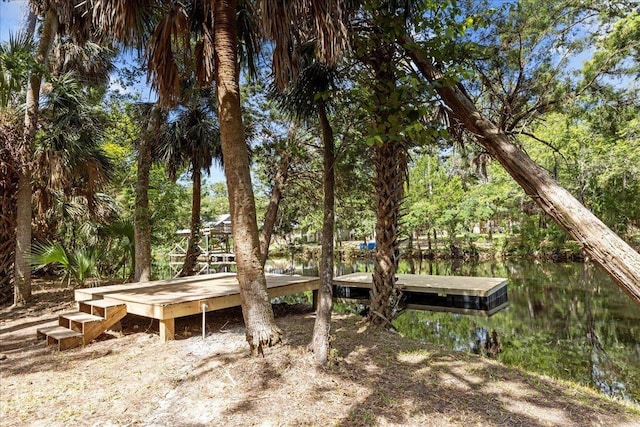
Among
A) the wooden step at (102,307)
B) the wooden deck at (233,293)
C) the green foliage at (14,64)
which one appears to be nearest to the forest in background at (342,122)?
the green foliage at (14,64)

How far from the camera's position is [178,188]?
555 inches

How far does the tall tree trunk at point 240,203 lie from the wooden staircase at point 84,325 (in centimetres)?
226

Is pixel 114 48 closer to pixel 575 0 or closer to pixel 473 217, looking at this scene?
pixel 575 0

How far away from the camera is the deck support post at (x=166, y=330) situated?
4.59 m

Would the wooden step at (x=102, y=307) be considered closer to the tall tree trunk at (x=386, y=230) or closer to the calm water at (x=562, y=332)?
the tall tree trunk at (x=386, y=230)

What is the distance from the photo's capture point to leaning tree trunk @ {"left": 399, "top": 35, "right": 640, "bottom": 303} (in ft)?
7.23

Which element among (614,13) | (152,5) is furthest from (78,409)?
(614,13)

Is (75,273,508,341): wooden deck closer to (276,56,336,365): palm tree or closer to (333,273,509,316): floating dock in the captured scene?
(333,273,509,316): floating dock

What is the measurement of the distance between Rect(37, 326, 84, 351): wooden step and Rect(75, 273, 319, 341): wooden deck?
0.66 m

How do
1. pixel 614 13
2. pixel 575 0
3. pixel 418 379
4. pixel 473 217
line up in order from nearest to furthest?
pixel 418 379, pixel 575 0, pixel 614 13, pixel 473 217

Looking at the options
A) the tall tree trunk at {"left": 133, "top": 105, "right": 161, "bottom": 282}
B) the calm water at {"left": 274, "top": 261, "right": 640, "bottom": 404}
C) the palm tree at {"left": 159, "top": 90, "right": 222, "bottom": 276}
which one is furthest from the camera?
the palm tree at {"left": 159, "top": 90, "right": 222, "bottom": 276}

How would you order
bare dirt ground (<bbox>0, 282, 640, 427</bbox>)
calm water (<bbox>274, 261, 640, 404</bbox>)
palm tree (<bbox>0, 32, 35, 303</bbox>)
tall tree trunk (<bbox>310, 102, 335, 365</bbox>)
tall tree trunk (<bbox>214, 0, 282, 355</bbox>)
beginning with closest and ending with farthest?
bare dirt ground (<bbox>0, 282, 640, 427</bbox>) < tall tree trunk (<bbox>310, 102, 335, 365</bbox>) < tall tree trunk (<bbox>214, 0, 282, 355</bbox>) < calm water (<bbox>274, 261, 640, 404</bbox>) < palm tree (<bbox>0, 32, 35, 303</bbox>)

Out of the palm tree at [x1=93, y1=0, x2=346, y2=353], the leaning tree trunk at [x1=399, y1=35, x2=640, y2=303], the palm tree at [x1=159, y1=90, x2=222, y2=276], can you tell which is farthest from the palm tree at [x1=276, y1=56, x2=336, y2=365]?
the palm tree at [x1=159, y1=90, x2=222, y2=276]

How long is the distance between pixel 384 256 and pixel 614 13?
252 inches
